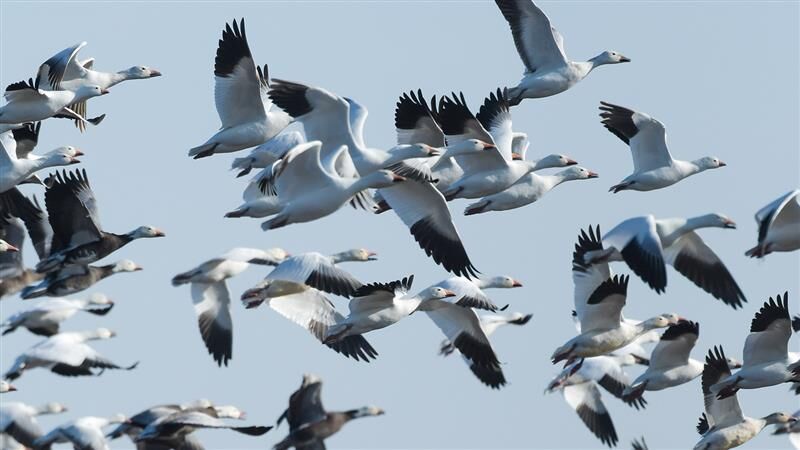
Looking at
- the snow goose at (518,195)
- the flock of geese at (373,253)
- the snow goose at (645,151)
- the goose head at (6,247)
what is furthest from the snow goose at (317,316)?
the snow goose at (645,151)

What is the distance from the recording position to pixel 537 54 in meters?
20.2

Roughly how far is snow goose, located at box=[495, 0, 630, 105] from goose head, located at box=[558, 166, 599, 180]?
77cm

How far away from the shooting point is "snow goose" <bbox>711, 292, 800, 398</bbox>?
18.2 meters

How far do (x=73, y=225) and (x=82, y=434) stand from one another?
2.35 meters

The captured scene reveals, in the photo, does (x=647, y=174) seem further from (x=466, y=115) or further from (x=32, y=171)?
(x=32, y=171)

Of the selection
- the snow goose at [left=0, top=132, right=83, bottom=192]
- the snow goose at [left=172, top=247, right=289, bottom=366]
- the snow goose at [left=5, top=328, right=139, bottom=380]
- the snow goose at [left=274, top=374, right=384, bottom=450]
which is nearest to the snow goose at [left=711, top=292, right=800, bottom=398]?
the snow goose at [left=274, top=374, right=384, bottom=450]

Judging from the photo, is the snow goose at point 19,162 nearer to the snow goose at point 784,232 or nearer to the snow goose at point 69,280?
the snow goose at point 69,280

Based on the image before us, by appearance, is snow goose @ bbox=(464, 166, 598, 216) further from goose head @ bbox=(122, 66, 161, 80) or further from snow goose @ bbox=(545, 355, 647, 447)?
goose head @ bbox=(122, 66, 161, 80)

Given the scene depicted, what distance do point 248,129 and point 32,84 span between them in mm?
1926

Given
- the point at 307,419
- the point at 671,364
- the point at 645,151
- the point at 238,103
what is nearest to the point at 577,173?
the point at 645,151

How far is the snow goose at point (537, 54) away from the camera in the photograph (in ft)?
65.6

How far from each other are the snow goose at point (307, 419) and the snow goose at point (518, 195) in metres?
3.09

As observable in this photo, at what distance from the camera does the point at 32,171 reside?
19.0 meters

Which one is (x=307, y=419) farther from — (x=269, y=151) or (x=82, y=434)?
(x=269, y=151)
